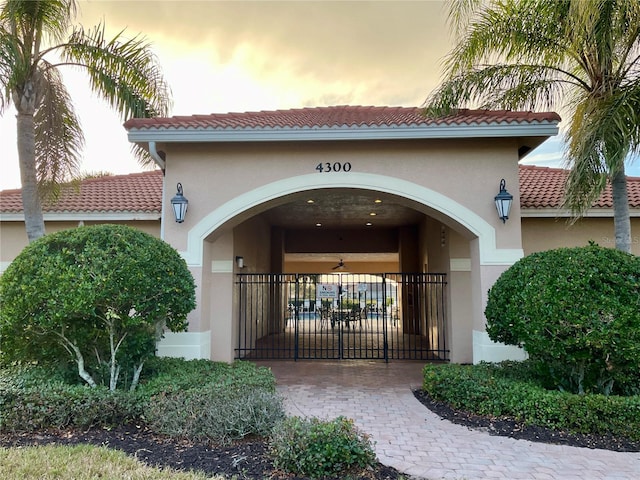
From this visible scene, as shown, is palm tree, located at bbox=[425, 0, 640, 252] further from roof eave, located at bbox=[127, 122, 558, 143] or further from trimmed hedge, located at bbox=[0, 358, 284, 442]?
trimmed hedge, located at bbox=[0, 358, 284, 442]

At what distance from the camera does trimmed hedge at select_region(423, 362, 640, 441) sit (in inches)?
207

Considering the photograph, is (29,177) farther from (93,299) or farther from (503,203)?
(503,203)

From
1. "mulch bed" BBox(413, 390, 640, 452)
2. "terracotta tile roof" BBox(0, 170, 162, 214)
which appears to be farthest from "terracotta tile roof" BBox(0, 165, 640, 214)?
"mulch bed" BBox(413, 390, 640, 452)

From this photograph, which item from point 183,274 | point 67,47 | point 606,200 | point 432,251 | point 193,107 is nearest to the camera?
point 183,274

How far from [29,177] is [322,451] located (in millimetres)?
8035

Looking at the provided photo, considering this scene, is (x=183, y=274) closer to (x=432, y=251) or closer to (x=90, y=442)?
(x=90, y=442)

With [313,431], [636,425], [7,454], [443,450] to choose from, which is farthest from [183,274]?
[636,425]

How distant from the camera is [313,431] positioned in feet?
13.5

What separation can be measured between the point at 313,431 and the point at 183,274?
342 cm

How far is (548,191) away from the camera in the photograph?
1012cm

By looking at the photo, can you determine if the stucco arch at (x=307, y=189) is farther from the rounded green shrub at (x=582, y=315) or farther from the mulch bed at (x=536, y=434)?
the mulch bed at (x=536, y=434)

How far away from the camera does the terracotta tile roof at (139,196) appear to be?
9641 millimetres

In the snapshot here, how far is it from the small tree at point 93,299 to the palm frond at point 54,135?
13.7ft

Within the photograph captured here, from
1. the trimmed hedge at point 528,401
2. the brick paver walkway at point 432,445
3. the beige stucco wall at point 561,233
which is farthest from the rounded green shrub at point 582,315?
the beige stucco wall at point 561,233
